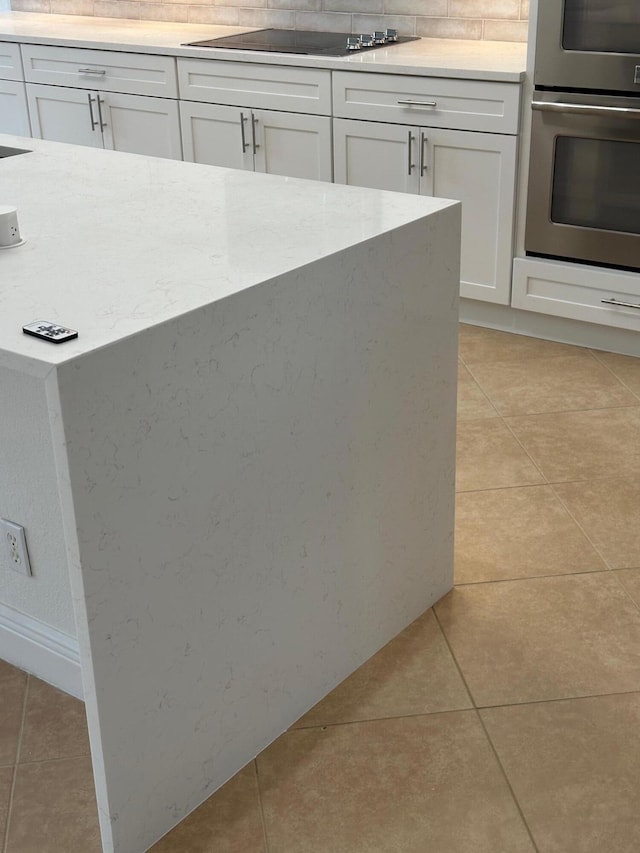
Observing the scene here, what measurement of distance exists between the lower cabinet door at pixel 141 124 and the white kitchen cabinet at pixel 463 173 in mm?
797

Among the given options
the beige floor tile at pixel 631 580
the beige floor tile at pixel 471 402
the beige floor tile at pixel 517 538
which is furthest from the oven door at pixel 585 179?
the beige floor tile at pixel 631 580

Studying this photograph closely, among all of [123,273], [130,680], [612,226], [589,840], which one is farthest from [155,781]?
[612,226]

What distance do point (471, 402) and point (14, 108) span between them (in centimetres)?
272

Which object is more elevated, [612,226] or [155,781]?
[612,226]

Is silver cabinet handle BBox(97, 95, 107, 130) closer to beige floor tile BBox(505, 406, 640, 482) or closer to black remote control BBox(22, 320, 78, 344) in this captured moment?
beige floor tile BBox(505, 406, 640, 482)

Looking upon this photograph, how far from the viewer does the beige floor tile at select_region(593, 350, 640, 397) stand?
3.31m

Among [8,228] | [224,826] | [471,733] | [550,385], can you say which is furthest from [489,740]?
[550,385]

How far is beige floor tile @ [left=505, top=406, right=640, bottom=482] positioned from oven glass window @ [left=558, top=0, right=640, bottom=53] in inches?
44.3

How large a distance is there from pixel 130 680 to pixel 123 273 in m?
0.63

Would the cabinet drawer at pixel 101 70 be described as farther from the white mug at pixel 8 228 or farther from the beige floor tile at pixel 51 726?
the beige floor tile at pixel 51 726

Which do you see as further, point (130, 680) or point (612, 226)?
point (612, 226)

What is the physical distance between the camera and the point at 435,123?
139 inches

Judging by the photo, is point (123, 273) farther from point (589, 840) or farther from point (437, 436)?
point (589, 840)

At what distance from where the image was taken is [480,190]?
355 cm
